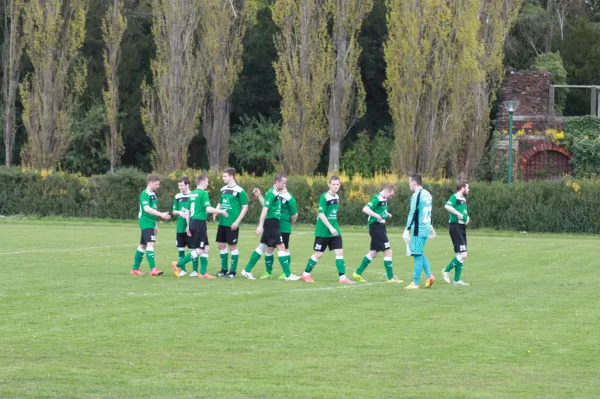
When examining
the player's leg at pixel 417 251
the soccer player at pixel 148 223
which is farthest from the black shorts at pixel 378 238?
the soccer player at pixel 148 223

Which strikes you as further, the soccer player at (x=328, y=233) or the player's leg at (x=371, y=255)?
the player's leg at (x=371, y=255)

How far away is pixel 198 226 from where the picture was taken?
18.3m

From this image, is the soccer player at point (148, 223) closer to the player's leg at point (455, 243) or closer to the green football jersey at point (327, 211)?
the green football jersey at point (327, 211)

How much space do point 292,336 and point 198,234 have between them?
6.94 metres

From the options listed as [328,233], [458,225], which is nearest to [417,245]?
[458,225]

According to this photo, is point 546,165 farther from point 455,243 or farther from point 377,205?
point 455,243

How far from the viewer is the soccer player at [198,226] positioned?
18.2 metres

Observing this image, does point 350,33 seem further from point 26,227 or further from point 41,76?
point 26,227

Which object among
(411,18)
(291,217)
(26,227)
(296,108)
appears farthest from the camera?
(296,108)

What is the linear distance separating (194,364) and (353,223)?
3067 cm

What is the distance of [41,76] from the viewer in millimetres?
48438

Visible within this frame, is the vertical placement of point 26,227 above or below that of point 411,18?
below

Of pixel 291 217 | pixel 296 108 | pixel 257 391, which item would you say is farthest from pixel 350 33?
pixel 257 391

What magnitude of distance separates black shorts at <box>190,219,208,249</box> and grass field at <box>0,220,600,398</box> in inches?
28.2
